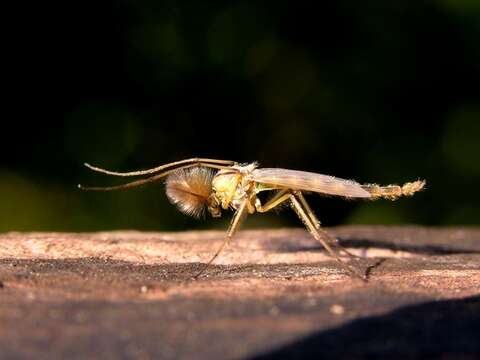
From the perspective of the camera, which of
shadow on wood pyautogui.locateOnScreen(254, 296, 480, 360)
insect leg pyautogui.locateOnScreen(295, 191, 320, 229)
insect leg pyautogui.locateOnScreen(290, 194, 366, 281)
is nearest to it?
shadow on wood pyautogui.locateOnScreen(254, 296, 480, 360)

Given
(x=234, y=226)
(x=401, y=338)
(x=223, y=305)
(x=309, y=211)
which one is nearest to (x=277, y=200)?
(x=309, y=211)

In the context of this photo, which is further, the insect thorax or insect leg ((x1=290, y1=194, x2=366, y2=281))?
the insect thorax

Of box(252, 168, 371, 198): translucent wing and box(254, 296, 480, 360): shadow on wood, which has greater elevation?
box(252, 168, 371, 198): translucent wing

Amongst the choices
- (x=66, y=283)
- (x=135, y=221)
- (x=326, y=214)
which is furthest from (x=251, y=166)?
(x=326, y=214)

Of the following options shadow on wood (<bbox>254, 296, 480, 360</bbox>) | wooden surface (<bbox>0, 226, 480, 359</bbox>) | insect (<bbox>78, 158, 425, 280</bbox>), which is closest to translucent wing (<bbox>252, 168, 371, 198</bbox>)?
insect (<bbox>78, 158, 425, 280</bbox>)

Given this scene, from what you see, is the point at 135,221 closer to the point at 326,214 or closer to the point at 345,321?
the point at 326,214

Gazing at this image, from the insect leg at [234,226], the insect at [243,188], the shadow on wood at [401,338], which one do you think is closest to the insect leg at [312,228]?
the insect at [243,188]

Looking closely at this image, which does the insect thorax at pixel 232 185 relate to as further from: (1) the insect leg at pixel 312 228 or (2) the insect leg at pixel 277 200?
(1) the insect leg at pixel 312 228

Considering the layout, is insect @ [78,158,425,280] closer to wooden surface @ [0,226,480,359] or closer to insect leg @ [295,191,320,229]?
insect leg @ [295,191,320,229]
